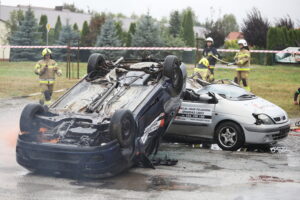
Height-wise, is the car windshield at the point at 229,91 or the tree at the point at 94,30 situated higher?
the tree at the point at 94,30

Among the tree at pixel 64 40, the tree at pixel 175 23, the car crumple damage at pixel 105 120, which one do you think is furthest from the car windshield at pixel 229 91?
the tree at pixel 175 23

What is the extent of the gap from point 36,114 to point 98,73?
2024 mm

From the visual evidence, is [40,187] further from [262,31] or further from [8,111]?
[262,31]

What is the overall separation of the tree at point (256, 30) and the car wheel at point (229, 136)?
127ft

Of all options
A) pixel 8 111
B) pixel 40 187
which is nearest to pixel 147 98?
pixel 40 187

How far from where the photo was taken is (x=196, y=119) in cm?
1106

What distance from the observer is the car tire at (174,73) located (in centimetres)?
934

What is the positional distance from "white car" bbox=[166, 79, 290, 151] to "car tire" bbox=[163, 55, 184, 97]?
1.43 m

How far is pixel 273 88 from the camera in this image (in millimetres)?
22734

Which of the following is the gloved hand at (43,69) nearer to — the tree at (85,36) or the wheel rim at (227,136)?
the wheel rim at (227,136)

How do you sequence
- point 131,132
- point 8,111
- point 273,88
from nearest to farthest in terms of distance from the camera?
1. point 131,132
2. point 8,111
3. point 273,88

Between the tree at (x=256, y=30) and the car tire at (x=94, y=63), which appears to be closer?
the car tire at (x=94, y=63)

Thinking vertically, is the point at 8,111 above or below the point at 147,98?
below

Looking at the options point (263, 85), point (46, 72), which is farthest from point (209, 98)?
Result: point (263, 85)
